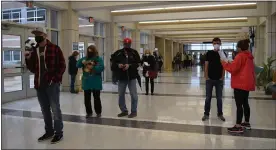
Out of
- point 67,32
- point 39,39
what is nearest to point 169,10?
point 67,32

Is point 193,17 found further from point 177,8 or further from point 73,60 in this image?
point 73,60

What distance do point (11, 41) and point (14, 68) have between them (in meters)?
0.70

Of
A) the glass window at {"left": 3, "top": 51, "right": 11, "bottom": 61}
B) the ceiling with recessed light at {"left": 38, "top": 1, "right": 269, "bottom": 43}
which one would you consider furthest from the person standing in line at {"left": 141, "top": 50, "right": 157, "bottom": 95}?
the glass window at {"left": 3, "top": 51, "right": 11, "bottom": 61}

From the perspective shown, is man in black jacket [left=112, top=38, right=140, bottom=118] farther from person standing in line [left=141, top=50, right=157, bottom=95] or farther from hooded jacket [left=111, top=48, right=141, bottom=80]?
person standing in line [left=141, top=50, right=157, bottom=95]

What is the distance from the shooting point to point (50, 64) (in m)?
3.67

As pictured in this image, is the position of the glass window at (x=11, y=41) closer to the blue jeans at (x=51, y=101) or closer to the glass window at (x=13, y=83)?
the glass window at (x=13, y=83)

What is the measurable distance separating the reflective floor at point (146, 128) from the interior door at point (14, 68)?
783 mm

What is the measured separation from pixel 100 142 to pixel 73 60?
5.36m

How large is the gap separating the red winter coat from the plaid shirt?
2.40 metres

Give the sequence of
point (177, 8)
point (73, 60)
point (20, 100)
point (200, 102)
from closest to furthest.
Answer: point (200, 102)
point (20, 100)
point (73, 60)
point (177, 8)

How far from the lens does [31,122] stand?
16.1 feet

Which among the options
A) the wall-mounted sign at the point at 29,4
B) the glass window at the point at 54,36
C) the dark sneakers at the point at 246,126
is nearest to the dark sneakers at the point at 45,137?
the dark sneakers at the point at 246,126

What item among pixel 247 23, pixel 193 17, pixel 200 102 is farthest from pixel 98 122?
pixel 247 23

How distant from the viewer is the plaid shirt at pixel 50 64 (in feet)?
12.0
